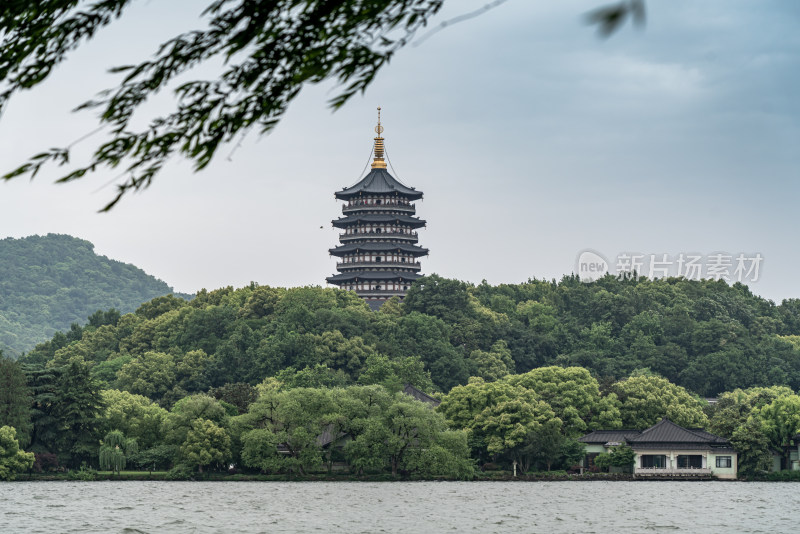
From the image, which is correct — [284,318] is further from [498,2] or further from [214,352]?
[498,2]

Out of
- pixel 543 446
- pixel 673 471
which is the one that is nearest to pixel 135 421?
pixel 543 446

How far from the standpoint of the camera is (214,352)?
A: 7906 cm

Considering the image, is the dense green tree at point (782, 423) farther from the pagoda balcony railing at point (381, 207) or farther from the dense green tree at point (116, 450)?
the pagoda balcony railing at point (381, 207)

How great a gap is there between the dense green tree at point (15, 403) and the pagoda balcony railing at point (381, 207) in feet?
139

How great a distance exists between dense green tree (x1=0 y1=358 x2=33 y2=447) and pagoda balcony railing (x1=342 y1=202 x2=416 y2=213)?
42485 millimetres

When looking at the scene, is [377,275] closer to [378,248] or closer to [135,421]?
[378,248]

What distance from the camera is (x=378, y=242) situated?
92188 millimetres

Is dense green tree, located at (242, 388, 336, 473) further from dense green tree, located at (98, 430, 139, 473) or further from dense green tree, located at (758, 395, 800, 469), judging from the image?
dense green tree, located at (758, 395, 800, 469)

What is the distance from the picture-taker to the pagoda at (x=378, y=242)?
301 feet

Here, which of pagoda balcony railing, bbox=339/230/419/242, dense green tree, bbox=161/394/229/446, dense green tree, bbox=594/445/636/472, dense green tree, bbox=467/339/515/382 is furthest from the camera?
pagoda balcony railing, bbox=339/230/419/242

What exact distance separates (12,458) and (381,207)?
4584 cm

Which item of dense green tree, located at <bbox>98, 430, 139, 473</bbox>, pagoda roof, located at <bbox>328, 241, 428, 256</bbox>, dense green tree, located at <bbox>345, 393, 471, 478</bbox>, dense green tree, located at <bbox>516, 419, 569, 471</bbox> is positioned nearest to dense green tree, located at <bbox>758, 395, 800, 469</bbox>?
dense green tree, located at <bbox>516, 419, 569, 471</bbox>

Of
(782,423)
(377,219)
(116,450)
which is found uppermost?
(377,219)

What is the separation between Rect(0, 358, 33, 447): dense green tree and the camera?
2030 inches
